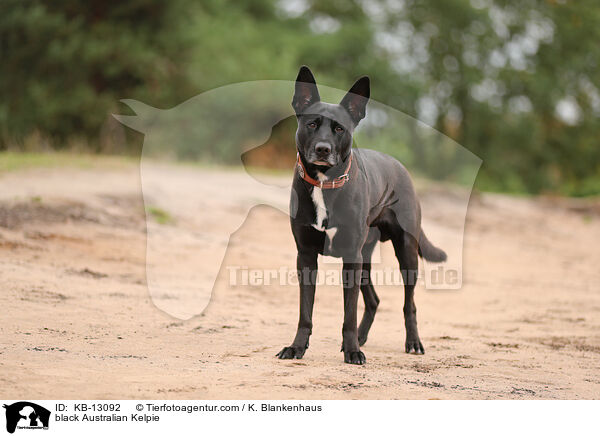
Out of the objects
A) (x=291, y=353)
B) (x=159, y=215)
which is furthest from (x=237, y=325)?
(x=159, y=215)

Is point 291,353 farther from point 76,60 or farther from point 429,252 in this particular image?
point 76,60

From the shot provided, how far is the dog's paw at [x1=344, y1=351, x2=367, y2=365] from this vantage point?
14.1ft

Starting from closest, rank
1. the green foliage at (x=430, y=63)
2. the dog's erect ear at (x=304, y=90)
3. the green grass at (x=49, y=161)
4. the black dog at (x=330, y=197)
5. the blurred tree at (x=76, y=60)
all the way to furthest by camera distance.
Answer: the black dog at (x=330, y=197)
the dog's erect ear at (x=304, y=90)
the green grass at (x=49, y=161)
the blurred tree at (x=76, y=60)
the green foliage at (x=430, y=63)

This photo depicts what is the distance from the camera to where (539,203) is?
60.7ft

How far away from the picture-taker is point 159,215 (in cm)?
907

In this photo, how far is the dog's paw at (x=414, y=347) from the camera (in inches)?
193

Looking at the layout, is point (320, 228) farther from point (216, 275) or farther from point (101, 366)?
point (216, 275)

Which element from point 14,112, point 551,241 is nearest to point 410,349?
point 551,241

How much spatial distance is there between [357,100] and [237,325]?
200 centimetres

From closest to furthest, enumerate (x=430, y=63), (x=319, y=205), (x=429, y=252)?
(x=319, y=205) < (x=429, y=252) < (x=430, y=63)

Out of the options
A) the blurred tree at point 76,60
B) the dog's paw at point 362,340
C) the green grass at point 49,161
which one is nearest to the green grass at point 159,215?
the green grass at point 49,161

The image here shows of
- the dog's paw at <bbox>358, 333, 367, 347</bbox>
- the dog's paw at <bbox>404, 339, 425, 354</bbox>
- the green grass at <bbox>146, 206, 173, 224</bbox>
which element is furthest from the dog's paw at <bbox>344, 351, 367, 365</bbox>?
the green grass at <bbox>146, 206, 173, 224</bbox>

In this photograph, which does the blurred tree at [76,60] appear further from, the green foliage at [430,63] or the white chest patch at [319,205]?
the white chest patch at [319,205]

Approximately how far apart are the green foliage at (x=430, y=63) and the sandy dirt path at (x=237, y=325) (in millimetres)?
10899
